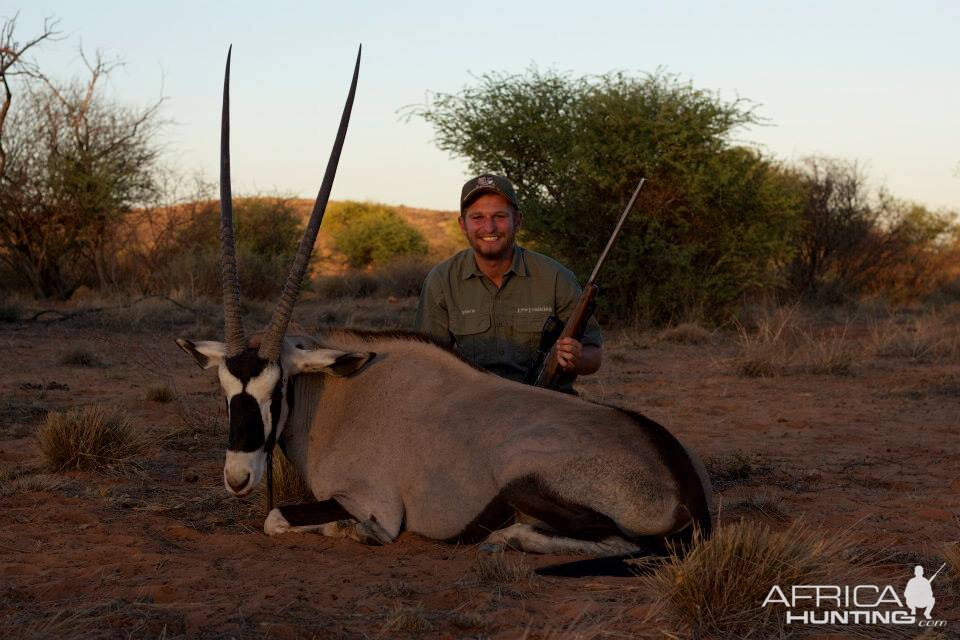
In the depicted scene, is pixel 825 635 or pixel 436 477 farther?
pixel 436 477

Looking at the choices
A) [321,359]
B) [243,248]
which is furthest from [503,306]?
[243,248]

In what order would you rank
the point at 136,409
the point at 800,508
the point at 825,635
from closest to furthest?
1. the point at 825,635
2. the point at 800,508
3. the point at 136,409

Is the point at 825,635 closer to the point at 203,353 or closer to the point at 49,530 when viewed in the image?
the point at 203,353

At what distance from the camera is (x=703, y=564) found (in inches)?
132

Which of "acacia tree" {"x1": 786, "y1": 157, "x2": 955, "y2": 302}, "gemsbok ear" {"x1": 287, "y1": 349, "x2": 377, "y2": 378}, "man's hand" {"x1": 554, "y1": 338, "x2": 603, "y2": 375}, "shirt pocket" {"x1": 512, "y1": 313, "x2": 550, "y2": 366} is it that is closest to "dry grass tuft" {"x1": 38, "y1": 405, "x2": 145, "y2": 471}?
"gemsbok ear" {"x1": 287, "y1": 349, "x2": 377, "y2": 378}

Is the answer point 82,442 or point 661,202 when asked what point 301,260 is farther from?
point 661,202

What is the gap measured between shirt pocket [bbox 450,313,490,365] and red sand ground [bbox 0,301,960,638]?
5.16ft

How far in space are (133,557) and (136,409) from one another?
464 cm

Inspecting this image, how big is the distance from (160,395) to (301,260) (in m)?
4.67

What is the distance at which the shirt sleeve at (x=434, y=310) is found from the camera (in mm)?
5961

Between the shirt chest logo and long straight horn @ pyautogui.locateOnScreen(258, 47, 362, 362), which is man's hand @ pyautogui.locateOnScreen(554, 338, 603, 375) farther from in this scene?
long straight horn @ pyautogui.locateOnScreen(258, 47, 362, 362)

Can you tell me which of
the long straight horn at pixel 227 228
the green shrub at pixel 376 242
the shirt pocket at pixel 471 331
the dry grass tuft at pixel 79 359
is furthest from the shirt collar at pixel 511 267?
the green shrub at pixel 376 242

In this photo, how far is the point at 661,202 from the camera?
52.1ft

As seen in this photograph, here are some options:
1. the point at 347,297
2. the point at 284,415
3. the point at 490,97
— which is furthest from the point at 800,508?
the point at 347,297
